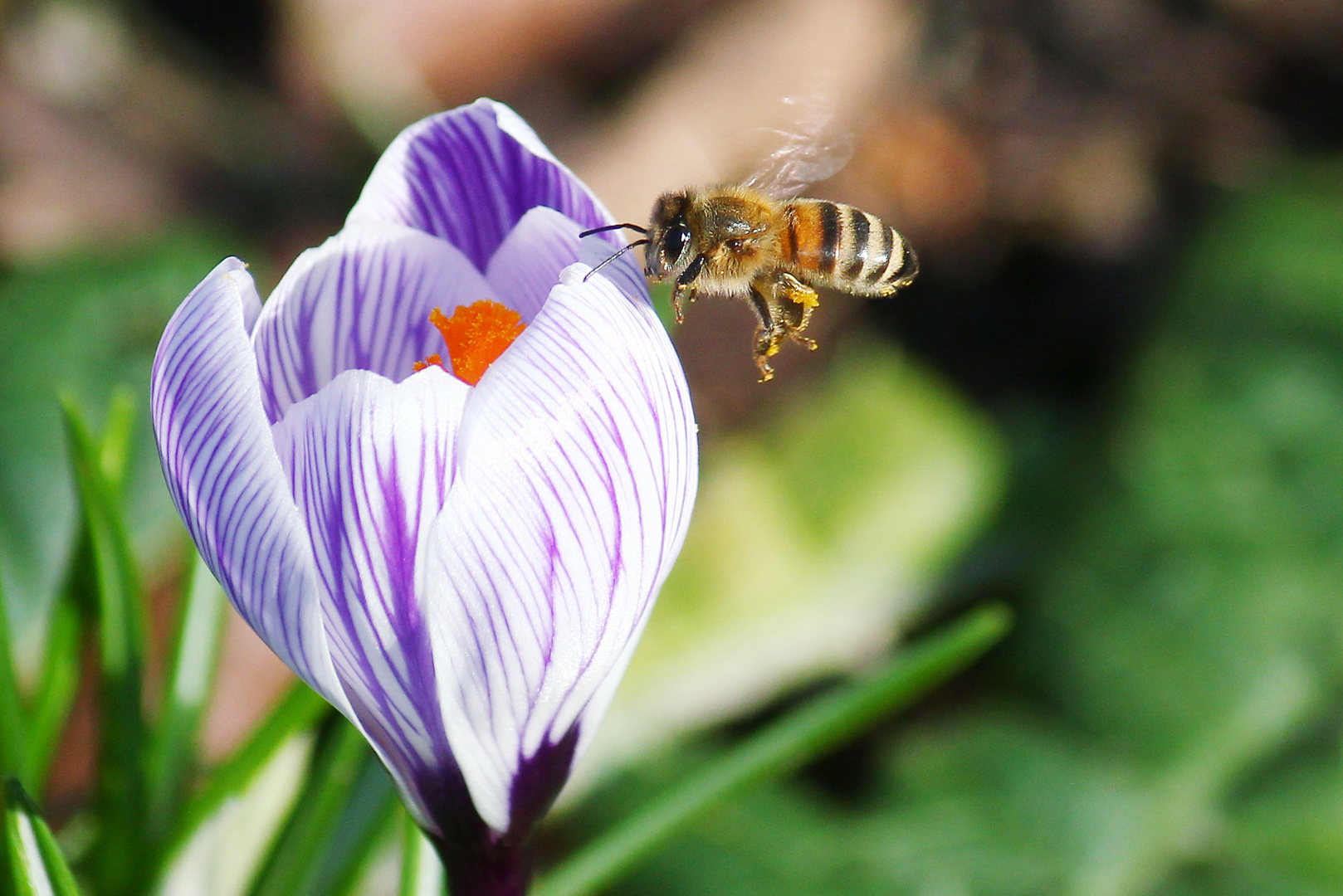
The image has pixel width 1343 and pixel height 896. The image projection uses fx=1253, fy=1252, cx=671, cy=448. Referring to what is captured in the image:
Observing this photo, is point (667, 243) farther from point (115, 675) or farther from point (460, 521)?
point (115, 675)

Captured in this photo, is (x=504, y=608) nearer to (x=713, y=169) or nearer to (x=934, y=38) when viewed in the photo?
(x=713, y=169)

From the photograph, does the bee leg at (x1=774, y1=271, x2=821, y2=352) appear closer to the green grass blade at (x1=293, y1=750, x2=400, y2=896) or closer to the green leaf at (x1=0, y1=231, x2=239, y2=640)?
the green grass blade at (x1=293, y1=750, x2=400, y2=896)

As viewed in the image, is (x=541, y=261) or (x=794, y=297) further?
(x=794, y=297)

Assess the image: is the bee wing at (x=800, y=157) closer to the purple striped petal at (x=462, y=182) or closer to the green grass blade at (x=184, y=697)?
the purple striped petal at (x=462, y=182)

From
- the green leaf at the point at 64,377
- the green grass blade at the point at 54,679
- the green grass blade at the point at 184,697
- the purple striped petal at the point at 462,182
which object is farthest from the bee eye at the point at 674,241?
the green leaf at the point at 64,377

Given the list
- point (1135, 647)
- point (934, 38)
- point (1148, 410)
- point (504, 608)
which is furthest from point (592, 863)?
point (934, 38)

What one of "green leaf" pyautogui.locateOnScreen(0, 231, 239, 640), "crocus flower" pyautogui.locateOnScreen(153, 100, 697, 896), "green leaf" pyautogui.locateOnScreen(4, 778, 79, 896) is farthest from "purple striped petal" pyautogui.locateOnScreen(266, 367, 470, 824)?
"green leaf" pyautogui.locateOnScreen(0, 231, 239, 640)

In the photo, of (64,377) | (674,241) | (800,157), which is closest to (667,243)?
(674,241)
